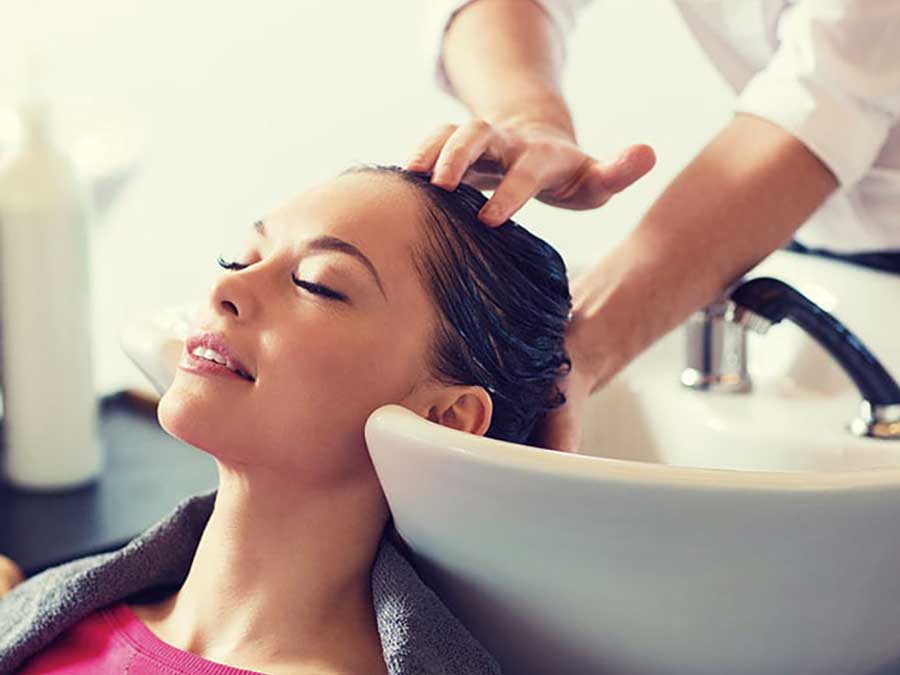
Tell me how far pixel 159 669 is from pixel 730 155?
61 centimetres

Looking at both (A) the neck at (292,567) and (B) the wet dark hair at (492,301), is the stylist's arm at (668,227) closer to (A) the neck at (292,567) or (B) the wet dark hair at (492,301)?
(B) the wet dark hair at (492,301)

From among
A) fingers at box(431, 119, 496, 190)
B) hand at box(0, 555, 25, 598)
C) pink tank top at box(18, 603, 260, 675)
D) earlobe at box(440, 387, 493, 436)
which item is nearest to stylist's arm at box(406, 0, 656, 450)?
fingers at box(431, 119, 496, 190)

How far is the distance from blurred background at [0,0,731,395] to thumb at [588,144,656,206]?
0.41 metres

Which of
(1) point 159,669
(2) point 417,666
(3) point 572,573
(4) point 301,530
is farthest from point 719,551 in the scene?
(1) point 159,669

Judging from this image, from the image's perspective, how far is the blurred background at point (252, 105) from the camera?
163cm

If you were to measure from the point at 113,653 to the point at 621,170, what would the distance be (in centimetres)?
51

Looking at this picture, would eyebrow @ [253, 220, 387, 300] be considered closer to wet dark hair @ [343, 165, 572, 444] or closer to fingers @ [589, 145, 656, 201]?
wet dark hair @ [343, 165, 572, 444]

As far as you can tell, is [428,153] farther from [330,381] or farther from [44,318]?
[44,318]

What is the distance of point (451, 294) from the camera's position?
3.46 ft

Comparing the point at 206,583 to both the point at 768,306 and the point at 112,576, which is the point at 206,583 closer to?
the point at 112,576

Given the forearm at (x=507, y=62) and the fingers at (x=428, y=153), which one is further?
the forearm at (x=507, y=62)

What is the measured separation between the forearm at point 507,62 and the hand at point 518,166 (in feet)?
0.26

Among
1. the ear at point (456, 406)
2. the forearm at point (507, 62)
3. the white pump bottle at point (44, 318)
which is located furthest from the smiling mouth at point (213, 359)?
the white pump bottle at point (44, 318)

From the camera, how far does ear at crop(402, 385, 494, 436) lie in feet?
3.43
